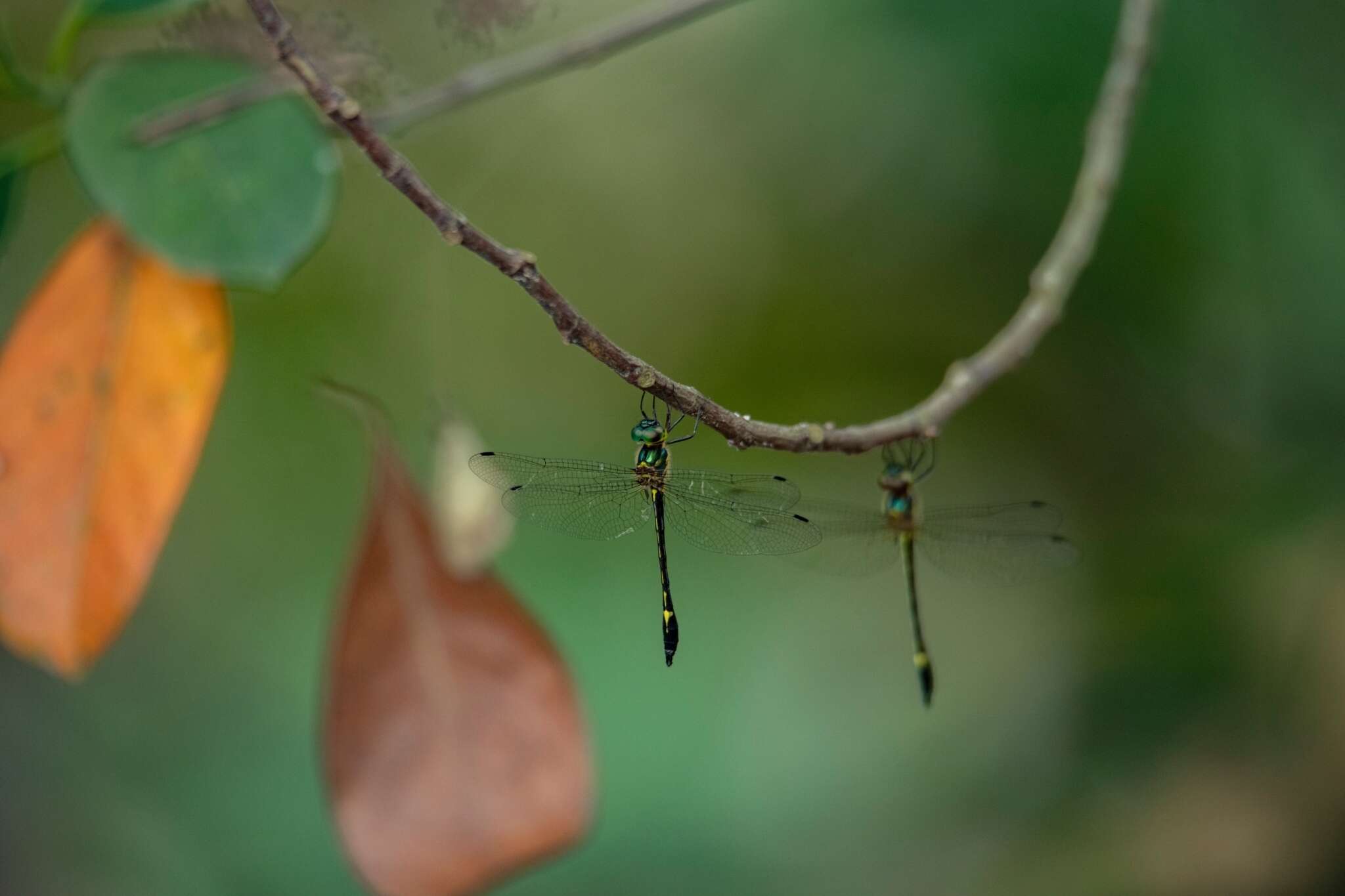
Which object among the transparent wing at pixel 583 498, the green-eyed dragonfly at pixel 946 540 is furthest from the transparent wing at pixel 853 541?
the transparent wing at pixel 583 498

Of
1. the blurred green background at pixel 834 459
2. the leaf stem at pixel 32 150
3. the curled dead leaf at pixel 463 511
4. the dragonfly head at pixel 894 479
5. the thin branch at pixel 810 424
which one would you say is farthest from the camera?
the blurred green background at pixel 834 459

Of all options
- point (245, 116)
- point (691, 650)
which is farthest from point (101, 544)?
point (691, 650)

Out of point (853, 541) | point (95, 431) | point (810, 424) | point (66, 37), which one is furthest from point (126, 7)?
point (853, 541)

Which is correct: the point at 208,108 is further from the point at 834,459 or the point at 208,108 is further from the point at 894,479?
the point at 834,459

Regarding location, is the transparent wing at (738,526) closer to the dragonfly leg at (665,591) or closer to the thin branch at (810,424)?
the dragonfly leg at (665,591)

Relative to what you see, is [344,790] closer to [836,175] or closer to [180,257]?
[180,257]

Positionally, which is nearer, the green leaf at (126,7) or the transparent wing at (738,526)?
the green leaf at (126,7)
